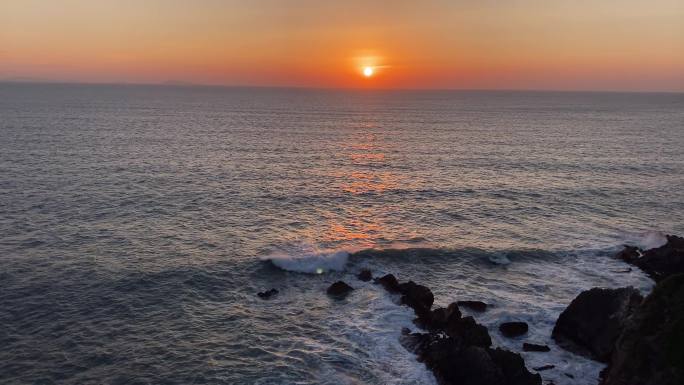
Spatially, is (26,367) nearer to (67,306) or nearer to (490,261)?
(67,306)

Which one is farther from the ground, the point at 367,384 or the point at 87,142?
the point at 87,142

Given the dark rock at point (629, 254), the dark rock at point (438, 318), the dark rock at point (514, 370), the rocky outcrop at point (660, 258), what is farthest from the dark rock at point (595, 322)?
the dark rock at point (629, 254)

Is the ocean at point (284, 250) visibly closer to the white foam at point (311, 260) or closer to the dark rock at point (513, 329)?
the white foam at point (311, 260)

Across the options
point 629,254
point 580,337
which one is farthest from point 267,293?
point 629,254

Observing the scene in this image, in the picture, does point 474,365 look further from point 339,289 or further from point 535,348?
point 339,289

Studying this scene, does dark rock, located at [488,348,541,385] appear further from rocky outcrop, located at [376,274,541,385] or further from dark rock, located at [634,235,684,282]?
dark rock, located at [634,235,684,282]

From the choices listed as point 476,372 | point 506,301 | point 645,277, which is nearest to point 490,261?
point 506,301
